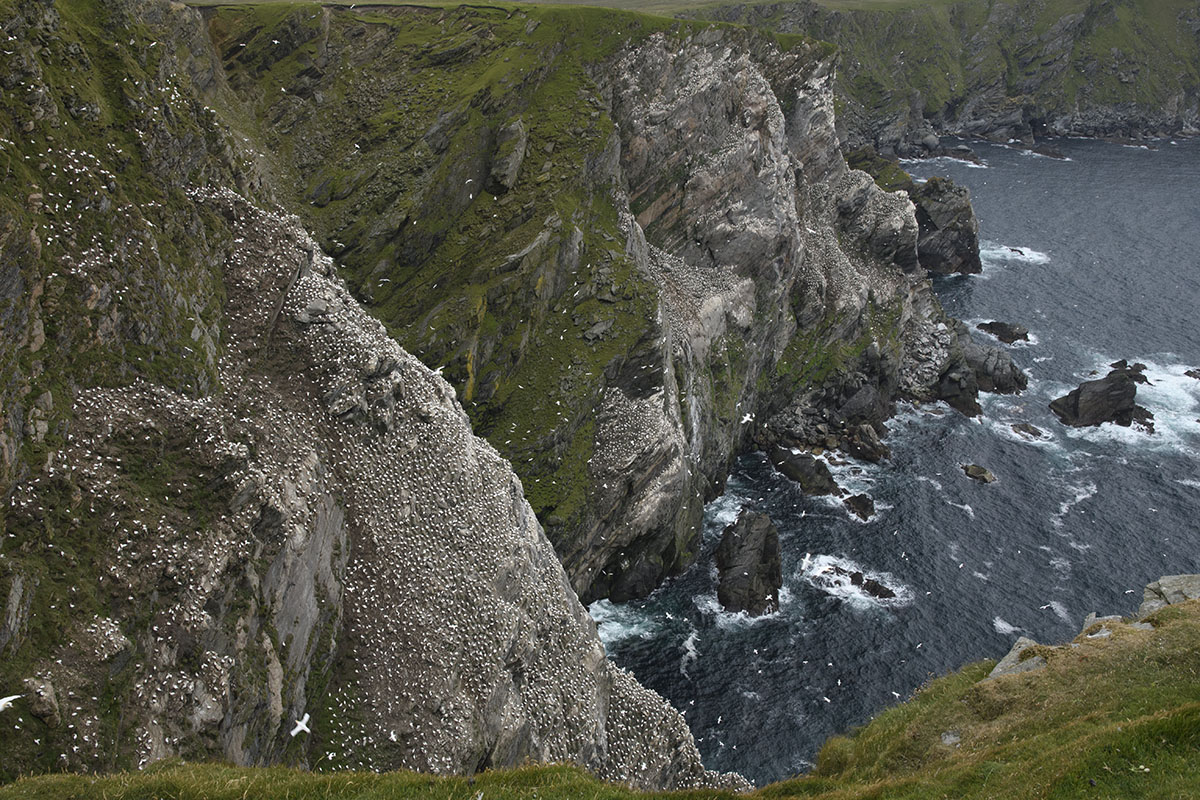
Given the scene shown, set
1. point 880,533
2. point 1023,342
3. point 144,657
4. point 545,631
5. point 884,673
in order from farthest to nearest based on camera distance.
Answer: point 1023,342 → point 880,533 → point 884,673 → point 545,631 → point 144,657

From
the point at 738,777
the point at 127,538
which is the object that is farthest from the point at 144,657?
the point at 738,777

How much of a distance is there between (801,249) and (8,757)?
97275mm

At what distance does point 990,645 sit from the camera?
65.9 m

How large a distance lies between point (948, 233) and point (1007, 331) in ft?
90.1

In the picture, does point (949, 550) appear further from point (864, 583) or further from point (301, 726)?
point (301, 726)

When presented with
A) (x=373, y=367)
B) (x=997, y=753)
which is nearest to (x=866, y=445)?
(x=373, y=367)

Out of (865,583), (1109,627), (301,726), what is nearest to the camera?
(301,726)

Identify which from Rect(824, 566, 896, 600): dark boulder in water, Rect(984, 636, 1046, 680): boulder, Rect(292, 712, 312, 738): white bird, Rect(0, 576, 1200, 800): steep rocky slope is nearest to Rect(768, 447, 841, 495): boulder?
Answer: Rect(824, 566, 896, 600): dark boulder in water

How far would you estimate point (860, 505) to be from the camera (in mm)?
83188

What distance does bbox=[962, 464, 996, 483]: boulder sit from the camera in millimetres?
88375

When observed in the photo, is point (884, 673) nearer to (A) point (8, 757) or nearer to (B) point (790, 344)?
(B) point (790, 344)

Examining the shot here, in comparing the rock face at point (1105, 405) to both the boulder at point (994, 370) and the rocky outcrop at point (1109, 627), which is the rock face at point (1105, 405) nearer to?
the boulder at point (994, 370)

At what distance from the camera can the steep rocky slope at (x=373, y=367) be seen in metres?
28.9

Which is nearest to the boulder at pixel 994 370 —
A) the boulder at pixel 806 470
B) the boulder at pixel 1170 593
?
the boulder at pixel 806 470
